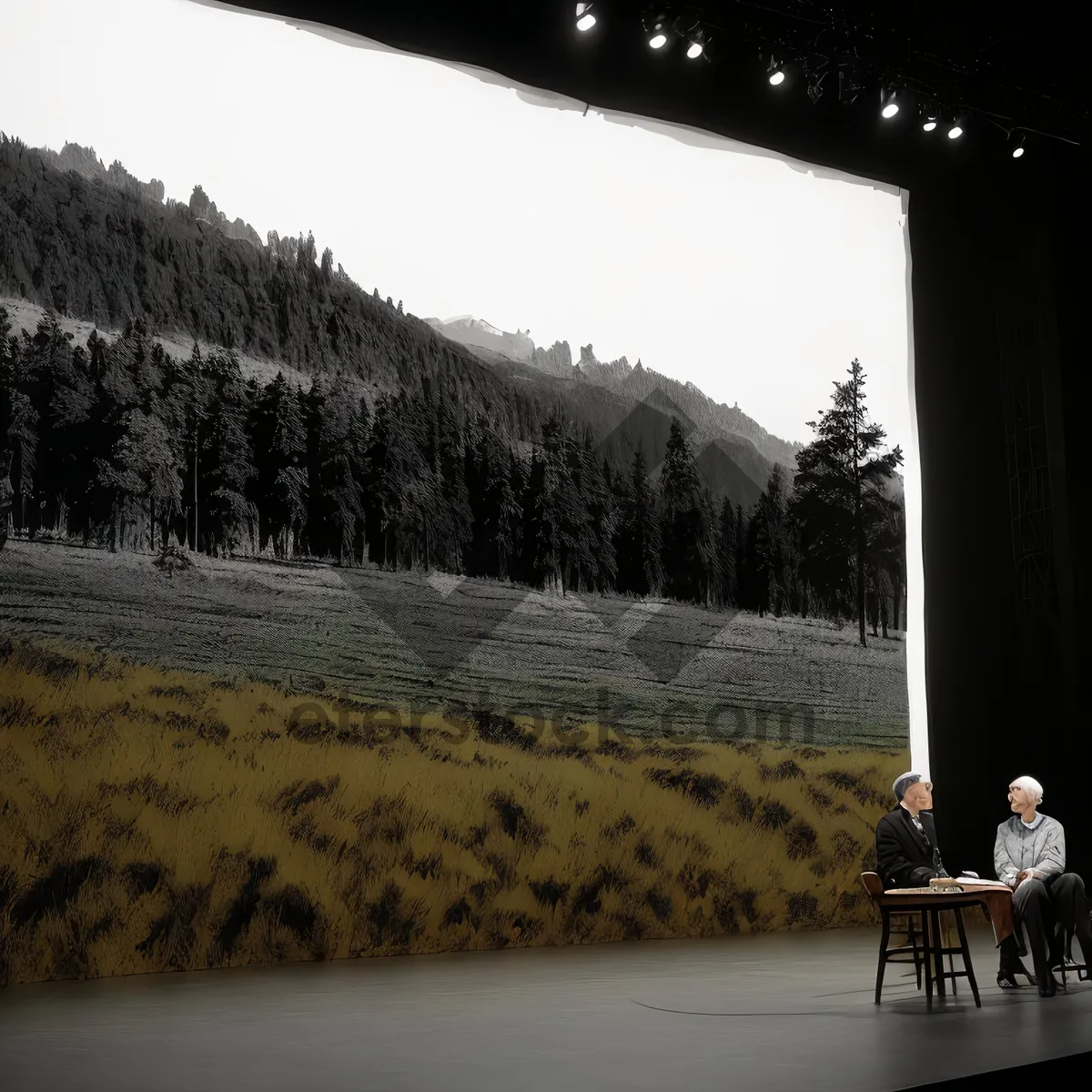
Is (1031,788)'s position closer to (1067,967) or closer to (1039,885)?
(1039,885)

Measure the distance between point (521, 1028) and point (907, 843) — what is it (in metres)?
1.82

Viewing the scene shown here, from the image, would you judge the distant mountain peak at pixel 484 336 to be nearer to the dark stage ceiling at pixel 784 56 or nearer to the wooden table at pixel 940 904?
the dark stage ceiling at pixel 784 56

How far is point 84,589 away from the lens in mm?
6066

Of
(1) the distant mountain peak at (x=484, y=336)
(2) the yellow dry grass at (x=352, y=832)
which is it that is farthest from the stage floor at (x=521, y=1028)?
(1) the distant mountain peak at (x=484, y=336)

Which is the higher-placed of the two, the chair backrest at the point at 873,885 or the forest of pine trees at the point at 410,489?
the forest of pine trees at the point at 410,489

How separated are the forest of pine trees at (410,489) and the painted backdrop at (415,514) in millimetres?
20

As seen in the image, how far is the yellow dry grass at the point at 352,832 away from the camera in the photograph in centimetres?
583

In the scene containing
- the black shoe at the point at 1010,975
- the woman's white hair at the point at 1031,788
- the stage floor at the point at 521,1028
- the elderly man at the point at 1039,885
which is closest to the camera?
the stage floor at the point at 521,1028

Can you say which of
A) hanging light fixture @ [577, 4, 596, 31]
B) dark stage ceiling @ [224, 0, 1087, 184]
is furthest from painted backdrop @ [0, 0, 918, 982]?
hanging light fixture @ [577, 4, 596, 31]

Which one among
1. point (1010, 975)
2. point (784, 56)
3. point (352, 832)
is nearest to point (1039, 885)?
point (1010, 975)

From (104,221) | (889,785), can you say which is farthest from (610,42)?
(889,785)

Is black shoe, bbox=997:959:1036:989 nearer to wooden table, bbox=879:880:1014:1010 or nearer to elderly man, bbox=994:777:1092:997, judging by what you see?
elderly man, bbox=994:777:1092:997

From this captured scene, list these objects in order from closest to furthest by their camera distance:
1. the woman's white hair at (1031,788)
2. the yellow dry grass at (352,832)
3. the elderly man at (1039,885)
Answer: the elderly man at (1039,885)
the woman's white hair at (1031,788)
the yellow dry grass at (352,832)

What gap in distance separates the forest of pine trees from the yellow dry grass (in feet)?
2.68
